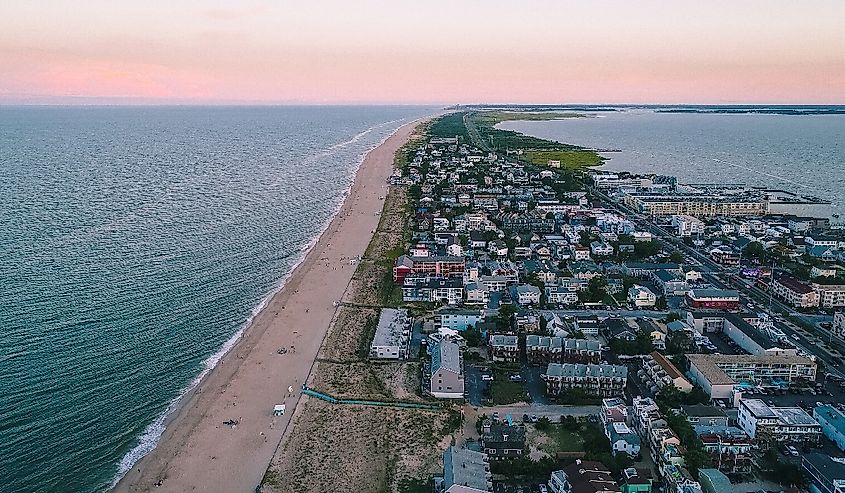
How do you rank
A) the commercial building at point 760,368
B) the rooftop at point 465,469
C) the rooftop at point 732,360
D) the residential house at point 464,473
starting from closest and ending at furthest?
the residential house at point 464,473
the rooftop at point 465,469
the rooftop at point 732,360
the commercial building at point 760,368

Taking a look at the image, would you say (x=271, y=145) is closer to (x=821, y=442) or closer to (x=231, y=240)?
(x=231, y=240)

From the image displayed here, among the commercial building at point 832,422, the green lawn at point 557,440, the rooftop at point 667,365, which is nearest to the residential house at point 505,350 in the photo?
the green lawn at point 557,440

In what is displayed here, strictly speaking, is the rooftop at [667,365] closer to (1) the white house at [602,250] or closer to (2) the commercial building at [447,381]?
(2) the commercial building at [447,381]

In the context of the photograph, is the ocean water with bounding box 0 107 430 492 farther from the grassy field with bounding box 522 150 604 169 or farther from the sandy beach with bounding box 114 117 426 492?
the grassy field with bounding box 522 150 604 169

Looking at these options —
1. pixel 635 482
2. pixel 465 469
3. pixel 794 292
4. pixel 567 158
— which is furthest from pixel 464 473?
pixel 567 158

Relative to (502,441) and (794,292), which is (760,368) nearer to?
(794,292)

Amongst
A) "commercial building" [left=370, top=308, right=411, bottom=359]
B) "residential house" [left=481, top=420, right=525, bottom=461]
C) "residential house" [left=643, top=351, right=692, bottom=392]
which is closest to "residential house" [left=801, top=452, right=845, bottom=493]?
Result: "residential house" [left=643, top=351, right=692, bottom=392]

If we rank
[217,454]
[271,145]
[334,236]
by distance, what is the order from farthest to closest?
[271,145] < [334,236] < [217,454]

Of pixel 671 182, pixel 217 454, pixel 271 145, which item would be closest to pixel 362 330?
pixel 217 454
